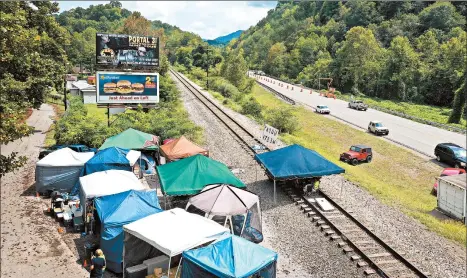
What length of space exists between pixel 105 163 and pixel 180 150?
158 inches

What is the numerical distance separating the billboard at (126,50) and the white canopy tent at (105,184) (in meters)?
20.1

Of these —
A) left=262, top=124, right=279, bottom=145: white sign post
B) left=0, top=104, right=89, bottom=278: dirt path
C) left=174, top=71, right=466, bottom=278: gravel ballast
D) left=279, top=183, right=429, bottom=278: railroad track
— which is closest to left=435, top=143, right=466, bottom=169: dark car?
left=174, top=71, right=466, bottom=278: gravel ballast

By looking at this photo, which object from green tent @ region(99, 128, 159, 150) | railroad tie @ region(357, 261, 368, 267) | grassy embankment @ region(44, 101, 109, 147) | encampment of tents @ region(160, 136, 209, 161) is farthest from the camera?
grassy embankment @ region(44, 101, 109, 147)

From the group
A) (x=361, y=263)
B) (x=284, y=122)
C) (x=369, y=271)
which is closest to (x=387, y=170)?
(x=284, y=122)

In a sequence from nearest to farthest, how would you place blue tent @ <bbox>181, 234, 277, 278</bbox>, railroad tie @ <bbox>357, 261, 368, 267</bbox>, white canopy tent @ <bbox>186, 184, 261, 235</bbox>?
1. blue tent @ <bbox>181, 234, 277, 278</bbox>
2. railroad tie @ <bbox>357, 261, 368, 267</bbox>
3. white canopy tent @ <bbox>186, 184, 261, 235</bbox>

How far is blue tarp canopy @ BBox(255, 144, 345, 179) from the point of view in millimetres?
18172

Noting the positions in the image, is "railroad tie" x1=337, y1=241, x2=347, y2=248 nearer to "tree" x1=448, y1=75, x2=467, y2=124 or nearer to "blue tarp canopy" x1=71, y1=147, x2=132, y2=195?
"blue tarp canopy" x1=71, y1=147, x2=132, y2=195

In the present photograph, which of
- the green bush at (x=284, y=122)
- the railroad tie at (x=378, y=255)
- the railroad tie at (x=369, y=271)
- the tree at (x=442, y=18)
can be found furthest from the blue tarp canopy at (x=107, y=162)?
the tree at (x=442, y=18)

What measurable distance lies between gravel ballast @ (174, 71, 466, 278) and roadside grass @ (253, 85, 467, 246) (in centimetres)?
101

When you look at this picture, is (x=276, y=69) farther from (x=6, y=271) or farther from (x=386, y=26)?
(x=6, y=271)

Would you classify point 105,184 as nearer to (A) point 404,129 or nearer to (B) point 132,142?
(B) point 132,142

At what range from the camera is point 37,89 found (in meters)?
28.4

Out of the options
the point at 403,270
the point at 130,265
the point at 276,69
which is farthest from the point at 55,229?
the point at 276,69

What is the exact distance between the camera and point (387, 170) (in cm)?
2948
